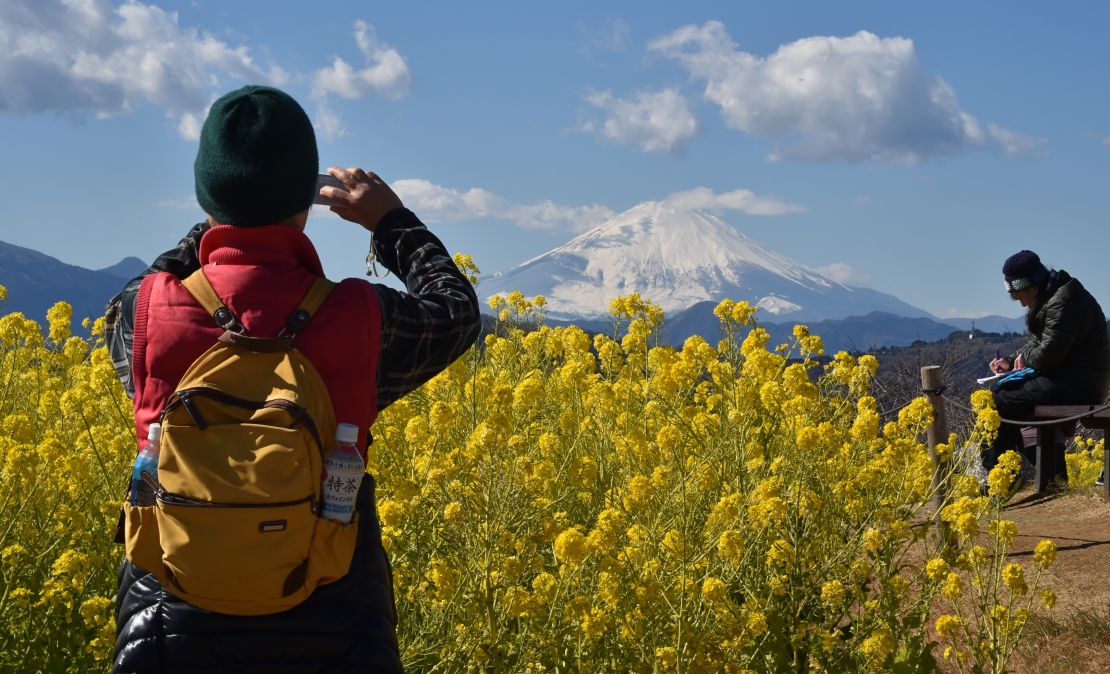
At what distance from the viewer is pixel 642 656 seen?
290 cm

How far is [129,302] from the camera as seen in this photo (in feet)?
5.90

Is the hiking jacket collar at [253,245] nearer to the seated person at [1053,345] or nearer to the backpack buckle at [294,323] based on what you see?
the backpack buckle at [294,323]

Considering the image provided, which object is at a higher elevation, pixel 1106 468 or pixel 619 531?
pixel 619 531

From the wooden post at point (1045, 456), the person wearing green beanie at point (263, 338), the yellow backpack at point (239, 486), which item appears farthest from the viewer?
the wooden post at point (1045, 456)

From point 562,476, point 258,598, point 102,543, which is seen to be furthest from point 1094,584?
point 258,598

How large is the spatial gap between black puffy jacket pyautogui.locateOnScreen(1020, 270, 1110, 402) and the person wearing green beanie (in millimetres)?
6840

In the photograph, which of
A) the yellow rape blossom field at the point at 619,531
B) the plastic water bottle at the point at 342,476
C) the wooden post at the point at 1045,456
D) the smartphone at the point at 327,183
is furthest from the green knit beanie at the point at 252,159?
the wooden post at the point at 1045,456

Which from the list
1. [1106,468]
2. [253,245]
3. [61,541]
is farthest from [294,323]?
[1106,468]

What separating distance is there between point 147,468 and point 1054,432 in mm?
7918

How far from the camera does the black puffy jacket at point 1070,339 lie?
25.0 feet

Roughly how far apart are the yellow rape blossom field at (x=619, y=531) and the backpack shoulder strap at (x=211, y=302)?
3.64 ft

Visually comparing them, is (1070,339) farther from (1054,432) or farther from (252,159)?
(252,159)

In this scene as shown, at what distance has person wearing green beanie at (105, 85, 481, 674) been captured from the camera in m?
1.71

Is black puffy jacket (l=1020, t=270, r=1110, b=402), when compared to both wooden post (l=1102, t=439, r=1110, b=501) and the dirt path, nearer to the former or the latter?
wooden post (l=1102, t=439, r=1110, b=501)
